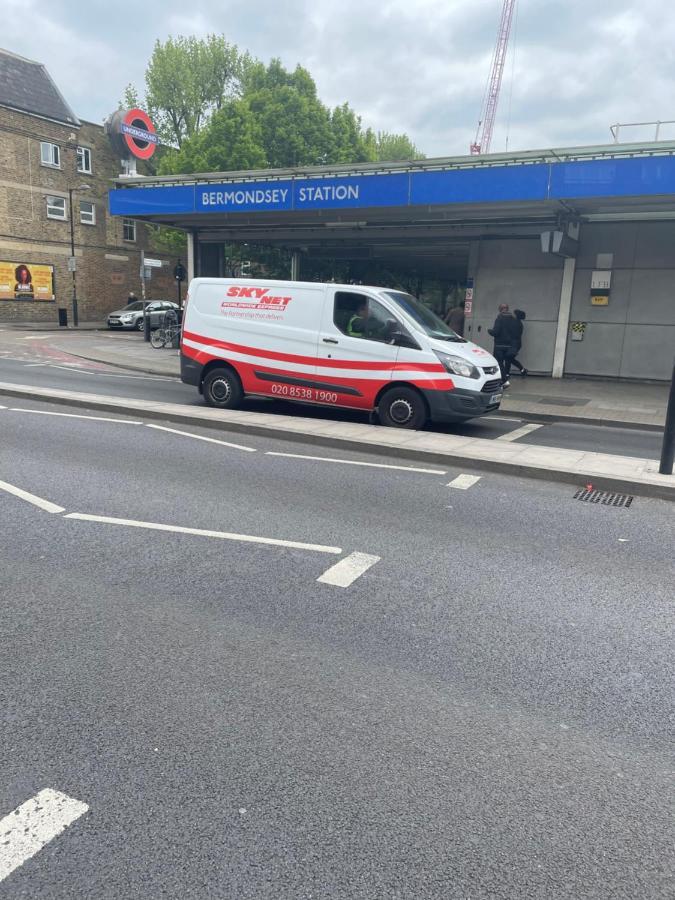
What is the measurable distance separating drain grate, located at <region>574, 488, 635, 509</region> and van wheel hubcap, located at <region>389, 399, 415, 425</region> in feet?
10.6

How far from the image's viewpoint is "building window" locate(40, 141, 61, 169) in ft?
123

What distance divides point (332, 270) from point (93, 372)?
49.3 ft

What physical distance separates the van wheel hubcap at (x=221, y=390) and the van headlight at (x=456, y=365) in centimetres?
373

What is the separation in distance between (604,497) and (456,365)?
3.33m

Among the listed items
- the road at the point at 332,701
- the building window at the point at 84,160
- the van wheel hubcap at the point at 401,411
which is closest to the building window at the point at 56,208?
the building window at the point at 84,160

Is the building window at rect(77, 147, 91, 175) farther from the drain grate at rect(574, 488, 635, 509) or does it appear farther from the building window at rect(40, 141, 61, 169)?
the drain grate at rect(574, 488, 635, 509)

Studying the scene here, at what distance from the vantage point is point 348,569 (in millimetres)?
4746

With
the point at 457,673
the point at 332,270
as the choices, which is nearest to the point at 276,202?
the point at 332,270

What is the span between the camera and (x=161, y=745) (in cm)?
281

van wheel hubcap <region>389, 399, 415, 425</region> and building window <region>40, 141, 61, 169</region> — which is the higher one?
building window <region>40, 141, 61, 169</region>

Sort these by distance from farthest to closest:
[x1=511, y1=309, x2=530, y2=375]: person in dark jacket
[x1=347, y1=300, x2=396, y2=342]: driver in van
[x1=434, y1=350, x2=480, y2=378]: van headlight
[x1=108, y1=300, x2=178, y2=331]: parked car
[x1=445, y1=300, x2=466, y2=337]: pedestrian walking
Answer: [x1=108, y1=300, x2=178, y2=331]: parked car
[x1=445, y1=300, x2=466, y2=337]: pedestrian walking
[x1=511, y1=309, x2=530, y2=375]: person in dark jacket
[x1=347, y1=300, x2=396, y2=342]: driver in van
[x1=434, y1=350, x2=480, y2=378]: van headlight

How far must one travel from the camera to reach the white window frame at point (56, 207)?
3803cm

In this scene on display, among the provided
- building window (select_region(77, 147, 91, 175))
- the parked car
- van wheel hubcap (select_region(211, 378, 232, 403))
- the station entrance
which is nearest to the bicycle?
the station entrance

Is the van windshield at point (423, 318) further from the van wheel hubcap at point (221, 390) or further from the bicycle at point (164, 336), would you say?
the bicycle at point (164, 336)
